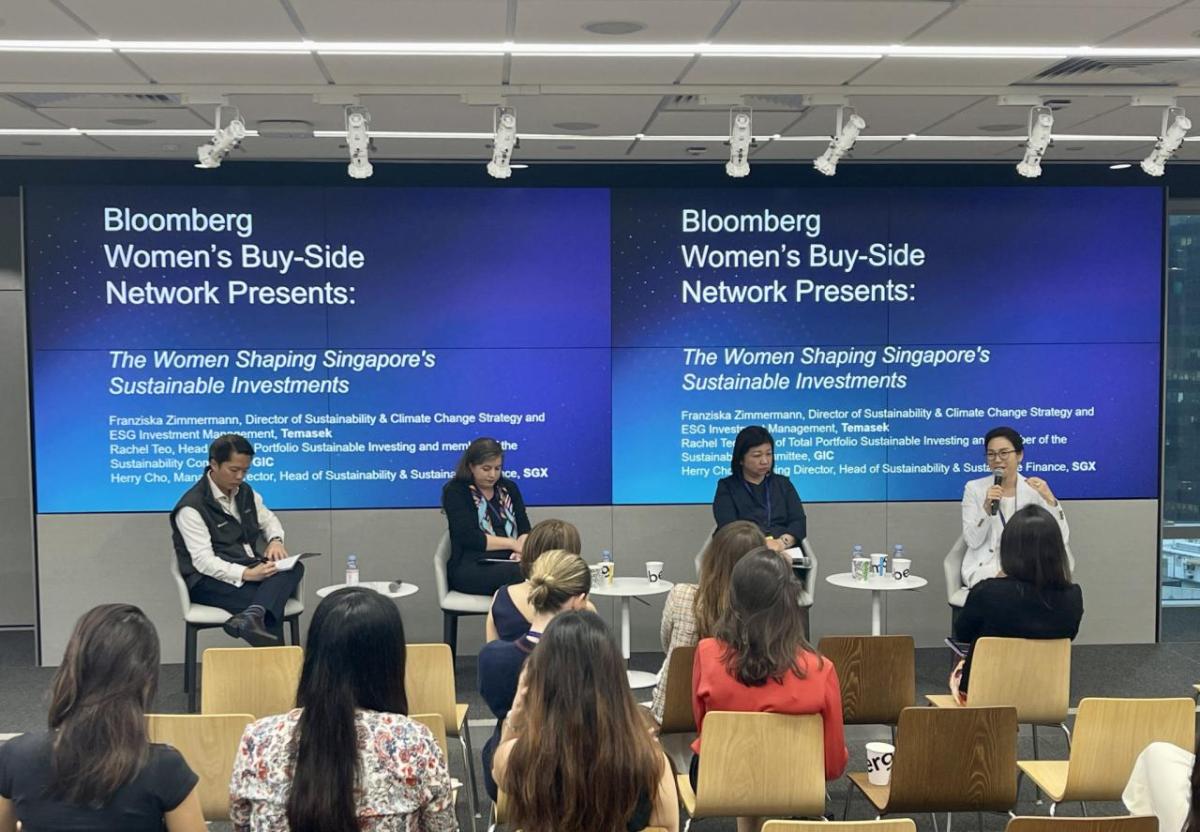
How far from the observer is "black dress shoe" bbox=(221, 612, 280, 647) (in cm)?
612

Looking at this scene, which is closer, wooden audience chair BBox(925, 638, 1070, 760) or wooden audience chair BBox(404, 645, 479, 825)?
wooden audience chair BBox(404, 645, 479, 825)

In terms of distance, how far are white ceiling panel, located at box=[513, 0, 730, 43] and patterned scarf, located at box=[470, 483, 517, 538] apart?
2.91 m

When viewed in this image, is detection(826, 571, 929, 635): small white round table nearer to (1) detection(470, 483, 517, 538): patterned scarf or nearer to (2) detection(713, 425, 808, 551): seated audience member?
(2) detection(713, 425, 808, 551): seated audience member

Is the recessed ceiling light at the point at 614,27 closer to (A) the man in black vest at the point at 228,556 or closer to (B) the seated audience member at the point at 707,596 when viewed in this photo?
(B) the seated audience member at the point at 707,596

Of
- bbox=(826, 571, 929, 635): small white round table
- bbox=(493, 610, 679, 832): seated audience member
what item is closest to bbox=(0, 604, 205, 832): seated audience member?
bbox=(493, 610, 679, 832): seated audience member

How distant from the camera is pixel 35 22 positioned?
14.2ft

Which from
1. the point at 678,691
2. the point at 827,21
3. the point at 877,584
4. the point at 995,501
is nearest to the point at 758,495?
the point at 877,584

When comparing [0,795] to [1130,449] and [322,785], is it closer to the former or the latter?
[322,785]

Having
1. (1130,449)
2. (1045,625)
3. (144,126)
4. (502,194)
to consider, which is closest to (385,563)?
(502,194)

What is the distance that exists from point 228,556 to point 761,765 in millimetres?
3887

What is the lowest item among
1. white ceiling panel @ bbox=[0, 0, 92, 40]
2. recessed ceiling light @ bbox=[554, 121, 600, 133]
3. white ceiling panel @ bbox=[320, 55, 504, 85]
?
white ceiling panel @ bbox=[0, 0, 92, 40]

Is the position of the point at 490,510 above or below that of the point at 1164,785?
above

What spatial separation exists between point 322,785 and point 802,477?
18.6 feet

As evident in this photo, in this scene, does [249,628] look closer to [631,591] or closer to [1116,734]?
[631,591]
